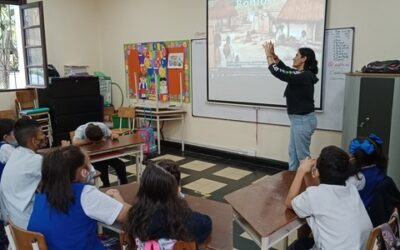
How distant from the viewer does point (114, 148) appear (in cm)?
326

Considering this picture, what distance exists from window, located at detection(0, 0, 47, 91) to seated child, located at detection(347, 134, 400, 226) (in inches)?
187

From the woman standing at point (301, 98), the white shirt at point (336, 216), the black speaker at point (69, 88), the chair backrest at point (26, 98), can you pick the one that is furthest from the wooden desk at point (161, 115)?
the white shirt at point (336, 216)

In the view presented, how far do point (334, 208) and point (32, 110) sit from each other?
17.1 feet

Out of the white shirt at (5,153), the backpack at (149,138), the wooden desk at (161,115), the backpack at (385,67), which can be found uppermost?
the backpack at (385,67)

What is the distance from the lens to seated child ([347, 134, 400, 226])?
184 cm

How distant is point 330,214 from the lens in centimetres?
159

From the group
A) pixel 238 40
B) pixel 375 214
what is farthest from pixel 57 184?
pixel 238 40

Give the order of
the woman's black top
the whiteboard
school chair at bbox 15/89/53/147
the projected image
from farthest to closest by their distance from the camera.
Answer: school chair at bbox 15/89/53/147 → the projected image → the whiteboard → the woman's black top

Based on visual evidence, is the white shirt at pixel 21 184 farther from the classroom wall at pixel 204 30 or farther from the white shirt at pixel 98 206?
the classroom wall at pixel 204 30

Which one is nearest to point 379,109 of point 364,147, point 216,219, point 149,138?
point 364,147

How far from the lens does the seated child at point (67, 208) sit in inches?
59.7

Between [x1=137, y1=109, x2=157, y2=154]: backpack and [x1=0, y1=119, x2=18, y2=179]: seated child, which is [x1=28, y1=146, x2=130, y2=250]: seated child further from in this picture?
[x1=137, y1=109, x2=157, y2=154]: backpack

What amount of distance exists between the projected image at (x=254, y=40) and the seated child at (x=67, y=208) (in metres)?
3.27

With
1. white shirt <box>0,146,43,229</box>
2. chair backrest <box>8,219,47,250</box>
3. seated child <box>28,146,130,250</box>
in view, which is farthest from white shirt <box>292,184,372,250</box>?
white shirt <box>0,146,43,229</box>
